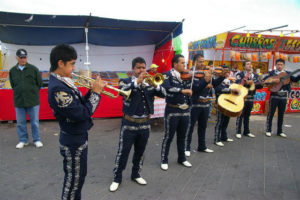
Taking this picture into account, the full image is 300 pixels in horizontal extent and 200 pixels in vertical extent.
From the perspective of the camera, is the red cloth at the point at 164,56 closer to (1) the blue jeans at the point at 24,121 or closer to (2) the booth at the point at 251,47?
(2) the booth at the point at 251,47

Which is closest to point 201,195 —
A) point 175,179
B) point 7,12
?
point 175,179

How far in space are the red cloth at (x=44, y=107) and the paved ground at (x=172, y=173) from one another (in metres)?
1.27

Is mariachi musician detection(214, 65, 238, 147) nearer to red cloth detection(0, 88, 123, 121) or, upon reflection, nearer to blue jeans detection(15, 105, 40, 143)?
red cloth detection(0, 88, 123, 121)

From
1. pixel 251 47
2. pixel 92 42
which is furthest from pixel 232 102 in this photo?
pixel 251 47

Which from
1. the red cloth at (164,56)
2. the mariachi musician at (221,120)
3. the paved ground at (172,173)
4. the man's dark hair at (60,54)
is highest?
the red cloth at (164,56)

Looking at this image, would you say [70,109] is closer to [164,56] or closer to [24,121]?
[24,121]

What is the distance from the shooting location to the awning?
6.99m

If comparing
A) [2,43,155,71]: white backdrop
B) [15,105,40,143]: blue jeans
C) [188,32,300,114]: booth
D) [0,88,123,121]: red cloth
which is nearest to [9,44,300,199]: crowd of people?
[15,105,40,143]: blue jeans

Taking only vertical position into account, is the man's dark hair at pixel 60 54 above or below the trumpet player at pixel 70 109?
above

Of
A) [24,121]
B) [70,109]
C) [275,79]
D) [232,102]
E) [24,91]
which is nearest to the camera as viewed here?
[70,109]

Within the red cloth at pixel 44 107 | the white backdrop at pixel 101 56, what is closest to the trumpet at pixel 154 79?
the red cloth at pixel 44 107

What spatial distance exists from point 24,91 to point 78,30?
4.32 m

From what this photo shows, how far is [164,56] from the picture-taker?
372 inches

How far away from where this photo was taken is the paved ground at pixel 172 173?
10.4 ft
